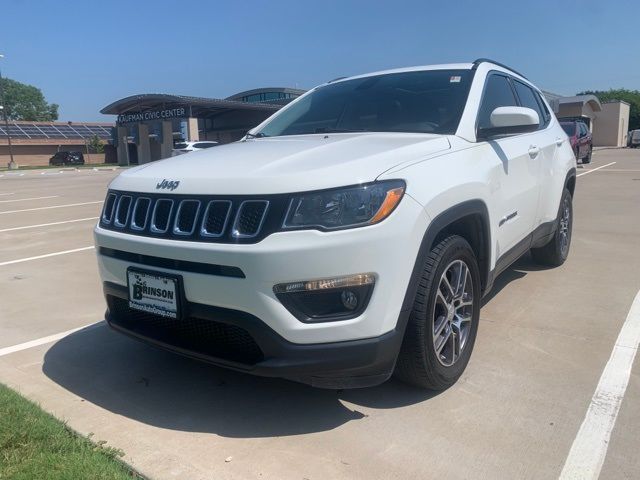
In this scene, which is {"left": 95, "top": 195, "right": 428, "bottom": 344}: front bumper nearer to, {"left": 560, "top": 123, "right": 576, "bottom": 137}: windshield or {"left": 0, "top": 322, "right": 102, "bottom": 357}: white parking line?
{"left": 0, "top": 322, "right": 102, "bottom": 357}: white parking line

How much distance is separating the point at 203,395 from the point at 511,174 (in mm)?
2437

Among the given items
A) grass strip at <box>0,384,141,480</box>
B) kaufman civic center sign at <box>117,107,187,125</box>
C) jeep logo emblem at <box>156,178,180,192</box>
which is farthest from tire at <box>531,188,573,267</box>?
kaufman civic center sign at <box>117,107,187,125</box>

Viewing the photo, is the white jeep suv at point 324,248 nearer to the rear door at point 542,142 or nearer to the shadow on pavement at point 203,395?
the shadow on pavement at point 203,395

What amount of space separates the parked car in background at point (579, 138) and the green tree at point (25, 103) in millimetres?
113075

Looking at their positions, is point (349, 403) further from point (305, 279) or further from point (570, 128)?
point (570, 128)

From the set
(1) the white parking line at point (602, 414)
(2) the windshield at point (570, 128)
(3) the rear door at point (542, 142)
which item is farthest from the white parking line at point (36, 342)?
(2) the windshield at point (570, 128)

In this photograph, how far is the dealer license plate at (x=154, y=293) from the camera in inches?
107

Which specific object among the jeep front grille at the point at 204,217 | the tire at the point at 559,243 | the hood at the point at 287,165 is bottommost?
the tire at the point at 559,243

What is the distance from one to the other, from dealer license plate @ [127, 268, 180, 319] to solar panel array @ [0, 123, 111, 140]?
187ft

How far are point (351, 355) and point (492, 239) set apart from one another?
144 cm

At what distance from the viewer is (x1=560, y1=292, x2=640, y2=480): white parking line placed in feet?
7.93

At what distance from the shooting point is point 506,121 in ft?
11.2

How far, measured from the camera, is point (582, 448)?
2.55m

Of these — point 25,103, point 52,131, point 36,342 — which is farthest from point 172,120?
point 25,103
